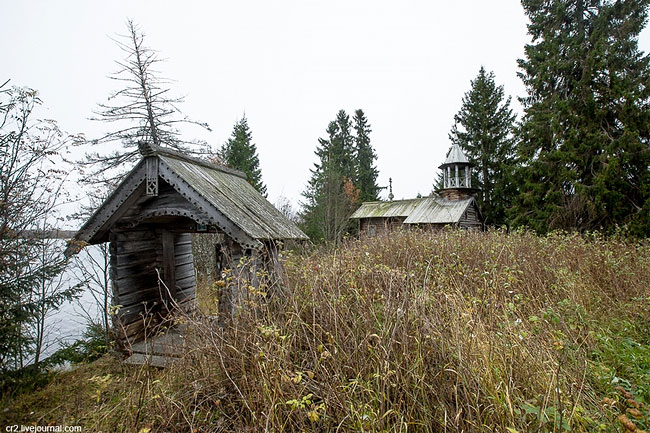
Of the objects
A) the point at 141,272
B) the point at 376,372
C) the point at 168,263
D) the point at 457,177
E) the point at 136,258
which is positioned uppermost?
the point at 457,177

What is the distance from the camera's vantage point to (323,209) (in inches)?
1052

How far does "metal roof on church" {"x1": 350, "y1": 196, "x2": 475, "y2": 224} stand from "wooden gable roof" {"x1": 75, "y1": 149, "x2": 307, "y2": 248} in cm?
1535

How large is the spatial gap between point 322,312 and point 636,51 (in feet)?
72.4

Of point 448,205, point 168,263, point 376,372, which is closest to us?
point 376,372

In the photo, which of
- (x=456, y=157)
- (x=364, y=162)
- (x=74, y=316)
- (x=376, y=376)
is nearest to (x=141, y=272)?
(x=74, y=316)

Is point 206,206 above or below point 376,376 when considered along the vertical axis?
above

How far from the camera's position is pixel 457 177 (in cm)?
2228

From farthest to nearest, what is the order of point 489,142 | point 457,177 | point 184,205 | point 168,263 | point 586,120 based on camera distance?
point 489,142
point 457,177
point 586,120
point 168,263
point 184,205

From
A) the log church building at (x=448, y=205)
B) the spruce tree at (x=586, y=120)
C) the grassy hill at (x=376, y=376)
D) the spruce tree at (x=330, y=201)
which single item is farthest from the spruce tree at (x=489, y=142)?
the grassy hill at (x=376, y=376)

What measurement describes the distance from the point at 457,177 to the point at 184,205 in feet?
68.1

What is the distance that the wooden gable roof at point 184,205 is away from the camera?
521cm

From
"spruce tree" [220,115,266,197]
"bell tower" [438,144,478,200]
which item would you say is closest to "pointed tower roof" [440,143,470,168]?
"bell tower" [438,144,478,200]

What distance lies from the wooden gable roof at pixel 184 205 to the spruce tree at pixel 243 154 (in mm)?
19098

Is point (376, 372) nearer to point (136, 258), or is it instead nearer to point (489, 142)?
point (136, 258)
